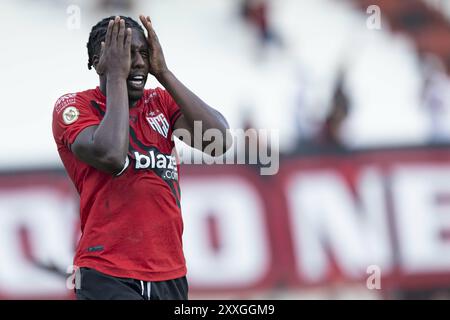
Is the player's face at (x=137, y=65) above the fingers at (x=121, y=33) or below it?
below

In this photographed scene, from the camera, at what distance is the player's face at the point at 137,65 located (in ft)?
11.3

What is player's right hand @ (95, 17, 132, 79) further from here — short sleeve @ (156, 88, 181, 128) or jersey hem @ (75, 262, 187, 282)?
jersey hem @ (75, 262, 187, 282)

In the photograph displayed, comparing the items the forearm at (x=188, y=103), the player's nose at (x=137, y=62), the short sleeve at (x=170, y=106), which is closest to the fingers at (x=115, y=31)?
the player's nose at (x=137, y=62)

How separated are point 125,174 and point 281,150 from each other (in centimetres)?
341

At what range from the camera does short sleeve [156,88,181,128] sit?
3.58 m

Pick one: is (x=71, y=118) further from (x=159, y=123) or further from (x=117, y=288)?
(x=117, y=288)

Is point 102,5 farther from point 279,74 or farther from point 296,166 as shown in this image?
point 296,166

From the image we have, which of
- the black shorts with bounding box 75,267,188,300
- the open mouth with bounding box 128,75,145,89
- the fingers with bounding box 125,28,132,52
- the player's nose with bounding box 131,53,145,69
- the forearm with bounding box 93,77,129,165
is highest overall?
the fingers with bounding box 125,28,132,52

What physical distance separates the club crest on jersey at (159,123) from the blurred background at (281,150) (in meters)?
3.07

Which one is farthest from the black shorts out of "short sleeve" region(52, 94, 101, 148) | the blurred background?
the blurred background

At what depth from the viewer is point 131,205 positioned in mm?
3316

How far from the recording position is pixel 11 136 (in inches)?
257

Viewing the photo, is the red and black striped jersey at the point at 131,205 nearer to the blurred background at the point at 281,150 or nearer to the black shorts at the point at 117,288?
the black shorts at the point at 117,288

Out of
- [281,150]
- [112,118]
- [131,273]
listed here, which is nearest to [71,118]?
[112,118]
